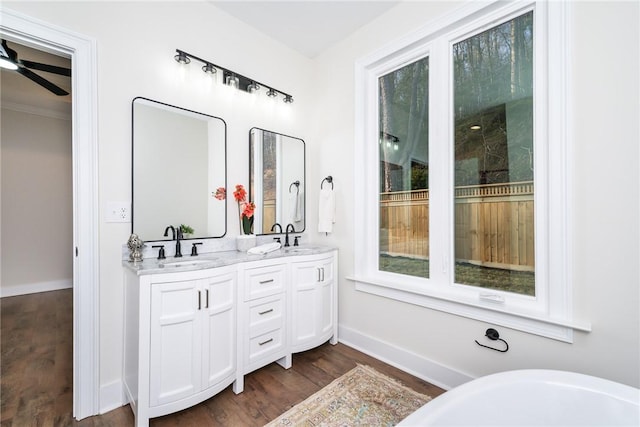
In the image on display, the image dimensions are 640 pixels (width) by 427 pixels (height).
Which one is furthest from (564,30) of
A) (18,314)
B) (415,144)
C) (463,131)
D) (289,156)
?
(18,314)

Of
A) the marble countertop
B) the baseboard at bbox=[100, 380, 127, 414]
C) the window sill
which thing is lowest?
the baseboard at bbox=[100, 380, 127, 414]

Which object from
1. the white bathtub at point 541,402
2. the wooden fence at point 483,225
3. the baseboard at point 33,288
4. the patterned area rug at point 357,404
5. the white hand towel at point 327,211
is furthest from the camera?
the baseboard at point 33,288

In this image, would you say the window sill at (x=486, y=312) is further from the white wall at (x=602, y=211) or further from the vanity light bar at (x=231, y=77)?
the vanity light bar at (x=231, y=77)

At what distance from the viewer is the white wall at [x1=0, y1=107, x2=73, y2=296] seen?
3881mm

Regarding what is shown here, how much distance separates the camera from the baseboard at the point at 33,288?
12.7 feet

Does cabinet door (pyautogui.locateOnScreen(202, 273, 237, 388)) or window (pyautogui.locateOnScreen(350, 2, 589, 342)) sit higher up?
window (pyautogui.locateOnScreen(350, 2, 589, 342))

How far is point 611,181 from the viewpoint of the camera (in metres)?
1.37

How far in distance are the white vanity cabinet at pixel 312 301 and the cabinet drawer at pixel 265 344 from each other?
0.38 feet

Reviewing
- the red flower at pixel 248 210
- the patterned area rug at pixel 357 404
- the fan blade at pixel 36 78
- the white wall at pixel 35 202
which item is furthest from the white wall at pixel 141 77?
the white wall at pixel 35 202

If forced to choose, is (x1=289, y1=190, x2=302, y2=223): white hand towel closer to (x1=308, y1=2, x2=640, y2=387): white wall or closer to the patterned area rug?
the patterned area rug

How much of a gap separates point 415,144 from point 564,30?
3.24 feet

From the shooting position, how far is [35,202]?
409 centimetres

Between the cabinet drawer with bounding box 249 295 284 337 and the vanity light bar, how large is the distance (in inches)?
67.8

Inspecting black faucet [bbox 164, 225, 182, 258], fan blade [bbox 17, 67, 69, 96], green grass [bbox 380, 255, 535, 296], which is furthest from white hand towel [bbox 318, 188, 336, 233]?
fan blade [bbox 17, 67, 69, 96]
